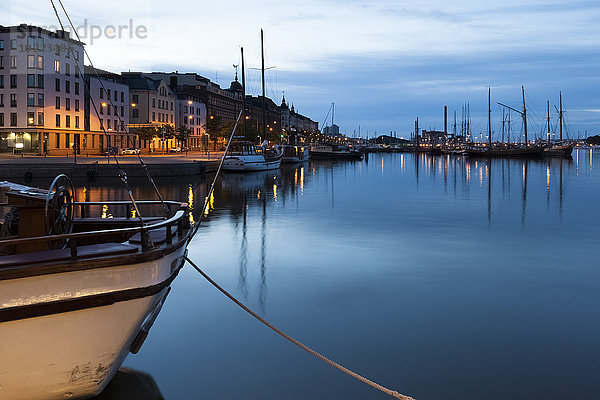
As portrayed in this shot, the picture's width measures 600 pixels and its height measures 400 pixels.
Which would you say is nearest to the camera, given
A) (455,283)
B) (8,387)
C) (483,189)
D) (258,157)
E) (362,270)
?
(8,387)

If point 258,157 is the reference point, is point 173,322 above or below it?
below

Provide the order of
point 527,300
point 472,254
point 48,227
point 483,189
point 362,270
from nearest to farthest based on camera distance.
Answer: point 48,227
point 527,300
point 362,270
point 472,254
point 483,189

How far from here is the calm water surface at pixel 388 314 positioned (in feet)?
24.8

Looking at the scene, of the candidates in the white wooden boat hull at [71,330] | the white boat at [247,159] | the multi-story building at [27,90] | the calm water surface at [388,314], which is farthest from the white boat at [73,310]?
the multi-story building at [27,90]

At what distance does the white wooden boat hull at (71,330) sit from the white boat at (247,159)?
53053mm

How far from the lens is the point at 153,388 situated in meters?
7.46

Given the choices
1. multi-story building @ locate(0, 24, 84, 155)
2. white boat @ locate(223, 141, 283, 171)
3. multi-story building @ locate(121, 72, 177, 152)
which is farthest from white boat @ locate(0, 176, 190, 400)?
multi-story building @ locate(121, 72, 177, 152)

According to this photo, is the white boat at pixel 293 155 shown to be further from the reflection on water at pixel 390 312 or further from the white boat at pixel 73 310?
the white boat at pixel 73 310

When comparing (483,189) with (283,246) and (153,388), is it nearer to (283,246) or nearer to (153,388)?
(283,246)

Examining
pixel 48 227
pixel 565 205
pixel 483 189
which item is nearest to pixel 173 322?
pixel 48 227

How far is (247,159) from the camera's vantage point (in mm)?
62812

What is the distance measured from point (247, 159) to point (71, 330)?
57194mm

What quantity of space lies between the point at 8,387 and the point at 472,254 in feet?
42.4

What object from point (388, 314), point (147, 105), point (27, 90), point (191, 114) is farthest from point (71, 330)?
point (191, 114)
